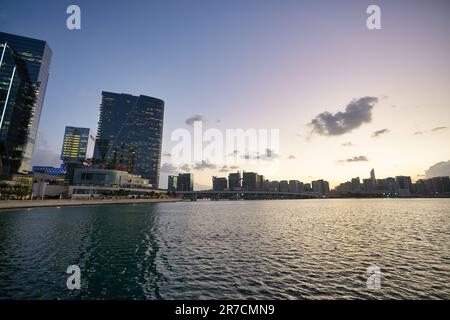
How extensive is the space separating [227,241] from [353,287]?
1990cm

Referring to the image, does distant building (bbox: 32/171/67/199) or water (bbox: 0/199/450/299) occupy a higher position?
distant building (bbox: 32/171/67/199)

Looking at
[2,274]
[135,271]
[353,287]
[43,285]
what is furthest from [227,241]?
[2,274]

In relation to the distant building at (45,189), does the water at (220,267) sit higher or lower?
lower

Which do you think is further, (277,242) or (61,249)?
(277,242)

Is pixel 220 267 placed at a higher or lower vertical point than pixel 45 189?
lower

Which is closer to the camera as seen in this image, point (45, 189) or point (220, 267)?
point (220, 267)

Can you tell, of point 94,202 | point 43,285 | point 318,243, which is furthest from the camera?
point 94,202

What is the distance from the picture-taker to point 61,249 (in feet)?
92.5

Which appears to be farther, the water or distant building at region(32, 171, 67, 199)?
distant building at region(32, 171, 67, 199)

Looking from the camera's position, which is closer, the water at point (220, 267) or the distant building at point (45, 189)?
the water at point (220, 267)

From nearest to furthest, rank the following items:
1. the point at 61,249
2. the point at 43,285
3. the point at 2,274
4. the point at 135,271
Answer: the point at 43,285 → the point at 2,274 → the point at 135,271 → the point at 61,249
